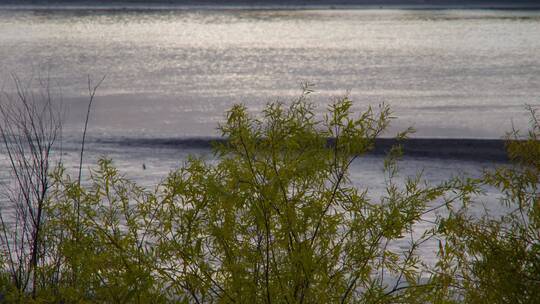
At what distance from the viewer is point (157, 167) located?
11367mm

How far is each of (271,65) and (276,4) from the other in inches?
1010

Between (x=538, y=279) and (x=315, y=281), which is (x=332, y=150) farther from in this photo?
(x=538, y=279)

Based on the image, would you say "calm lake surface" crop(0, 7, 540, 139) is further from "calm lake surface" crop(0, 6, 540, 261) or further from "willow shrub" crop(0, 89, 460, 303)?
"willow shrub" crop(0, 89, 460, 303)

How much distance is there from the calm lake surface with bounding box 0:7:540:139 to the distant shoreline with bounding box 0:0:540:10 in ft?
21.1

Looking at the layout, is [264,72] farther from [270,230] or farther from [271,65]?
[270,230]

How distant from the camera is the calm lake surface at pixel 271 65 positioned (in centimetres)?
→ 1472

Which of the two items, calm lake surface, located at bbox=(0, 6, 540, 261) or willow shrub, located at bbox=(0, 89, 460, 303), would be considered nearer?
willow shrub, located at bbox=(0, 89, 460, 303)

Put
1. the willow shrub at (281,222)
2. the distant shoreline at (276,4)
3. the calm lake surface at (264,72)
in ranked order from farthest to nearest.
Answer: the distant shoreline at (276,4) < the calm lake surface at (264,72) < the willow shrub at (281,222)

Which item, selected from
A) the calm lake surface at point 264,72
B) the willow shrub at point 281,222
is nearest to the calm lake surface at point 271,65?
the calm lake surface at point 264,72

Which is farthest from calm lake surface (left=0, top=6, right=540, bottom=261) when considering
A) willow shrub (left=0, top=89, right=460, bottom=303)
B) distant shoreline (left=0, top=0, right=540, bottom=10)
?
distant shoreline (left=0, top=0, right=540, bottom=10)

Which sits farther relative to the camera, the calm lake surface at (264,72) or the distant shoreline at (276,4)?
the distant shoreline at (276,4)

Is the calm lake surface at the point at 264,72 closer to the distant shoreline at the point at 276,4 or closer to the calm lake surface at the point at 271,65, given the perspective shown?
the calm lake surface at the point at 271,65

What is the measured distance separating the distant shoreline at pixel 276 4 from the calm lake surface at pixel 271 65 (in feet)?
21.1

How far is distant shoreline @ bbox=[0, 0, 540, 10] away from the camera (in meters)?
45.5
